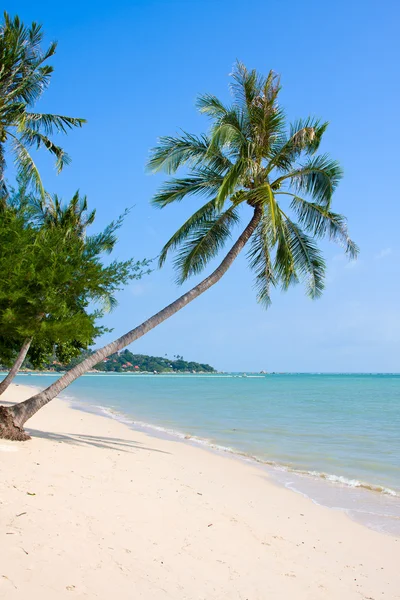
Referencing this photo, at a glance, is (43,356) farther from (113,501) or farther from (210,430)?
(113,501)

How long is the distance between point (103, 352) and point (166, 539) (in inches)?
204

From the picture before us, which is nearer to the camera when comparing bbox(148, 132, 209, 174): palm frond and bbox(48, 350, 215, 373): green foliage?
bbox(148, 132, 209, 174): palm frond

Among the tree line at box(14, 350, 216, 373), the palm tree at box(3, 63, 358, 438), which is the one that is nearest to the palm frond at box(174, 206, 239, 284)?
the palm tree at box(3, 63, 358, 438)

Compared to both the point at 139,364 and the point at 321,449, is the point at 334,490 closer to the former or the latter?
the point at 321,449

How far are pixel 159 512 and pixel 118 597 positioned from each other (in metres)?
2.18

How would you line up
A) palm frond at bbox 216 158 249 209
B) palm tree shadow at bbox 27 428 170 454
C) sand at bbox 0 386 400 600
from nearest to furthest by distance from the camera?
sand at bbox 0 386 400 600 → palm frond at bbox 216 158 249 209 → palm tree shadow at bbox 27 428 170 454

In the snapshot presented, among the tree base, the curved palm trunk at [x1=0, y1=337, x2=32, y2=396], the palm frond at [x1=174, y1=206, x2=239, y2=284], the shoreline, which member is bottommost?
the shoreline

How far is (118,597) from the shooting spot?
3.27 m

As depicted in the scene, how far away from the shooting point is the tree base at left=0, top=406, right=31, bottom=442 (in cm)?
820

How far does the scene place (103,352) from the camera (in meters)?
9.34

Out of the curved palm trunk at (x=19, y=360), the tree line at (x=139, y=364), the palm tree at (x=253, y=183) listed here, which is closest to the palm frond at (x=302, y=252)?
the palm tree at (x=253, y=183)

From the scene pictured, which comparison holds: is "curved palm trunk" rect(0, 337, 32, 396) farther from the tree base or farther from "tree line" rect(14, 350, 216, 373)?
"tree line" rect(14, 350, 216, 373)

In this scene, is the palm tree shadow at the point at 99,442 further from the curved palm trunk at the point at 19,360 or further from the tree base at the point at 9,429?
the curved palm trunk at the point at 19,360

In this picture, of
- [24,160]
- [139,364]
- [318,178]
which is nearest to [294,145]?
[318,178]
